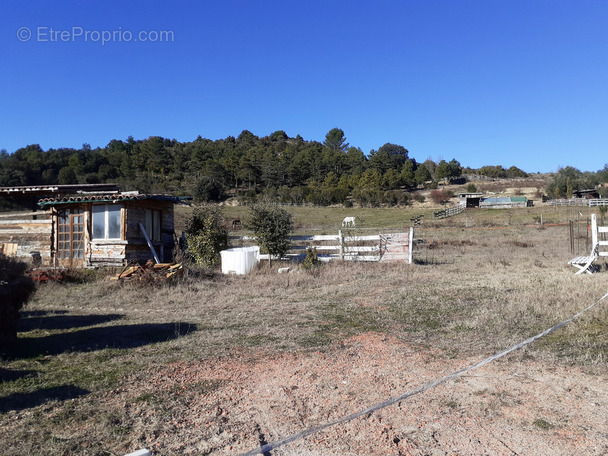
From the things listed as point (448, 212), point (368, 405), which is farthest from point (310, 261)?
point (448, 212)

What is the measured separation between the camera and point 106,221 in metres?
15.2

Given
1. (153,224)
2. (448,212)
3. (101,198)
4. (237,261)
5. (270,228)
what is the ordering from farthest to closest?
1. (448,212)
2. (153,224)
3. (270,228)
4. (101,198)
5. (237,261)

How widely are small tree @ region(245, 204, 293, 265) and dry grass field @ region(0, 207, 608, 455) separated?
17.2ft

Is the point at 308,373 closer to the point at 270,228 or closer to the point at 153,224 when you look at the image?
the point at 270,228

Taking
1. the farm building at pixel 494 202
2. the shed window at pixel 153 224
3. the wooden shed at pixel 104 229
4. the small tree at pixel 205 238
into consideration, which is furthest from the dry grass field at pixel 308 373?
the farm building at pixel 494 202

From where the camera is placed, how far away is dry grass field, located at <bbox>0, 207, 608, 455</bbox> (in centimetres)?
361

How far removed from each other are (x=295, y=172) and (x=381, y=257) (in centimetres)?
7805

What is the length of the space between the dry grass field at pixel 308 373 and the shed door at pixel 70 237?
5402mm

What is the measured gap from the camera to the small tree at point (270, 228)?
1591 centimetres

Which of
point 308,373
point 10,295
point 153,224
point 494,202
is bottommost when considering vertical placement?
point 308,373

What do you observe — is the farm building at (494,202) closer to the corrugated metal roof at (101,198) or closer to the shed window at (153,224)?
the shed window at (153,224)

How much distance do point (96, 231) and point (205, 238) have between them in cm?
357

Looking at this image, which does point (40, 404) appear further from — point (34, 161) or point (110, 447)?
point (34, 161)

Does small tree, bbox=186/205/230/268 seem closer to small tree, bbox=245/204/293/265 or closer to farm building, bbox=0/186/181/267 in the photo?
farm building, bbox=0/186/181/267
